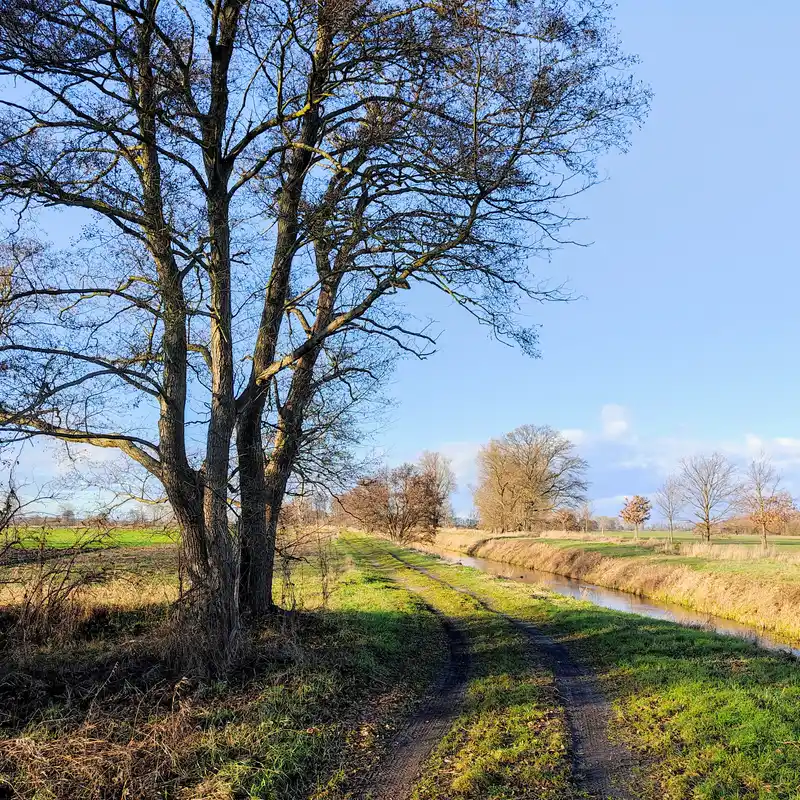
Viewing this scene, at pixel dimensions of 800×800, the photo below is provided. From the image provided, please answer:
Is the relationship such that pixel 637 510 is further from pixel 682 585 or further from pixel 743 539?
pixel 682 585

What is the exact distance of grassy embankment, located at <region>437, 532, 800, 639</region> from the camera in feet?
53.3

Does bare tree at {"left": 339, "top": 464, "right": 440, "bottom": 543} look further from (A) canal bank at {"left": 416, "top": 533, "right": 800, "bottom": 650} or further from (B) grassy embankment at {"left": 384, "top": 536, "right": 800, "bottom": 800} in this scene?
(B) grassy embankment at {"left": 384, "top": 536, "right": 800, "bottom": 800}

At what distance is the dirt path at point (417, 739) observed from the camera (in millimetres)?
5156

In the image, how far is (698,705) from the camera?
6.98 meters

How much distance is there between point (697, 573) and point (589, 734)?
1630 centimetres

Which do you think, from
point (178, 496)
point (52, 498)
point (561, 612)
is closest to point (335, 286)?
point (178, 496)

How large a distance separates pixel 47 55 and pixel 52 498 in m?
5.67

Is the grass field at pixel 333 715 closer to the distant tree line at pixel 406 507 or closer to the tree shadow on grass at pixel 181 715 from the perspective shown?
the tree shadow on grass at pixel 181 715

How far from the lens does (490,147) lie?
8688 millimetres

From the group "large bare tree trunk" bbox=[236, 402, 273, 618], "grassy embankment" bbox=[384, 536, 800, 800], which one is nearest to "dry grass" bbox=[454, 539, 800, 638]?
"grassy embankment" bbox=[384, 536, 800, 800]

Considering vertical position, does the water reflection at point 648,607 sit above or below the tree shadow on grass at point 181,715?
below

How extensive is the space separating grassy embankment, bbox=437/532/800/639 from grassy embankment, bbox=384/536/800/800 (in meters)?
5.75

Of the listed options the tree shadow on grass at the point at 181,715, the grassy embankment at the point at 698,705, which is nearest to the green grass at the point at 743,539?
the grassy embankment at the point at 698,705

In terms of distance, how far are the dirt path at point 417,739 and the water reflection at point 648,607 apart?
20.8ft
